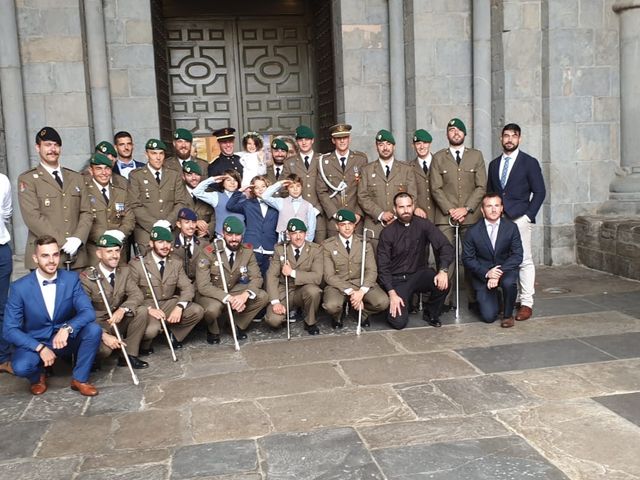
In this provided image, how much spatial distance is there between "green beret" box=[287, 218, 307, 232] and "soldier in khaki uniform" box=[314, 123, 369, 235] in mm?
746

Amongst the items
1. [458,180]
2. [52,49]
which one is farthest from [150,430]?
[52,49]

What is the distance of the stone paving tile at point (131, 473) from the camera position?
11.0 feet

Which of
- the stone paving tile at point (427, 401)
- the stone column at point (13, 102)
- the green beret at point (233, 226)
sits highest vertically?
the stone column at point (13, 102)

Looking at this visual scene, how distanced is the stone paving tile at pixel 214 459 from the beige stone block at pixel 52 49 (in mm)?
5456

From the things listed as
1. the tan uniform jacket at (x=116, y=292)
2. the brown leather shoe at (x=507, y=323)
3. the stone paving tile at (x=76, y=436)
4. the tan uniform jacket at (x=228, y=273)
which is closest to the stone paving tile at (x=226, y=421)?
the stone paving tile at (x=76, y=436)

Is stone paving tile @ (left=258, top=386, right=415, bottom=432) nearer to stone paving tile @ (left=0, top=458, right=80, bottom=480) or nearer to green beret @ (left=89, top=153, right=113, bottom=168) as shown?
stone paving tile @ (left=0, top=458, right=80, bottom=480)

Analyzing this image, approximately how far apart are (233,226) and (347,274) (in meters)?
1.11

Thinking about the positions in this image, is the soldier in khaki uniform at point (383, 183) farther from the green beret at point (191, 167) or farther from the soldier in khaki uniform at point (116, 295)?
the soldier in khaki uniform at point (116, 295)

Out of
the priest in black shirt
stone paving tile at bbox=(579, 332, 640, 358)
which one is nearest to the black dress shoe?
the priest in black shirt

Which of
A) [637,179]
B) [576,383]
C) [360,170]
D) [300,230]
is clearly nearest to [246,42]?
[360,170]

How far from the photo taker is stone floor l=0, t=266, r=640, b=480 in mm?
3408

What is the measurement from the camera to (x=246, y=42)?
9.90 m

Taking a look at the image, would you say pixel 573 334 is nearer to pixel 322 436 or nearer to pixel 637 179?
pixel 322 436

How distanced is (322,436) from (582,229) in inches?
218
